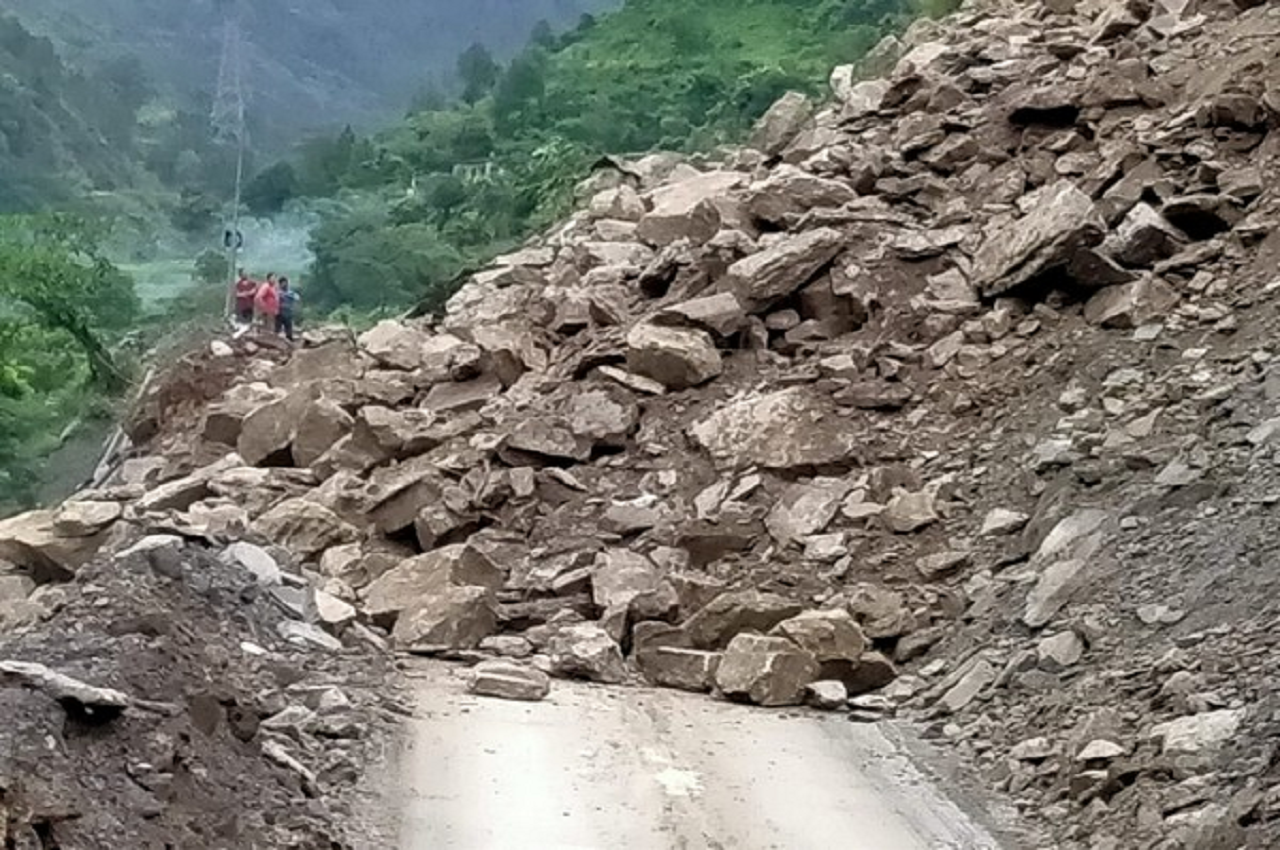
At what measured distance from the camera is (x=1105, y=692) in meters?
7.05

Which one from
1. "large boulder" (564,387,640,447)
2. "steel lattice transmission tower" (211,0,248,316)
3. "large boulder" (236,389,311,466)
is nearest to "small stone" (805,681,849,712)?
"large boulder" (564,387,640,447)

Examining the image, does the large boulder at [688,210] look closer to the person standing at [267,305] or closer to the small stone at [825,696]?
the person standing at [267,305]

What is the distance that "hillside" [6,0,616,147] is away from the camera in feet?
52.0

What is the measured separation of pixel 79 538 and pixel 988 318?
550 cm

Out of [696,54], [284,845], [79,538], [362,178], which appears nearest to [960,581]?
[284,845]

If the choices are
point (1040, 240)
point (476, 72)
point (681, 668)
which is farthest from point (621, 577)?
point (476, 72)

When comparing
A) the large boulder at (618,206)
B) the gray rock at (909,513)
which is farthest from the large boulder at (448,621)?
the large boulder at (618,206)

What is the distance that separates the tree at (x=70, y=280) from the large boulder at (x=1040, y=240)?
8.53 m

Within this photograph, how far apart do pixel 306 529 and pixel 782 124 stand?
684cm

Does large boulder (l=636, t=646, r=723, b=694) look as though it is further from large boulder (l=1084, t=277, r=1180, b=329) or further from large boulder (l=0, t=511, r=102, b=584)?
large boulder (l=0, t=511, r=102, b=584)

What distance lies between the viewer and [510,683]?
786 centimetres

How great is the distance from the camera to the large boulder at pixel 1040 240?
10180mm

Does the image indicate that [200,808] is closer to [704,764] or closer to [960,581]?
[704,764]

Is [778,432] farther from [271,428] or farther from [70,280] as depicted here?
[70,280]
